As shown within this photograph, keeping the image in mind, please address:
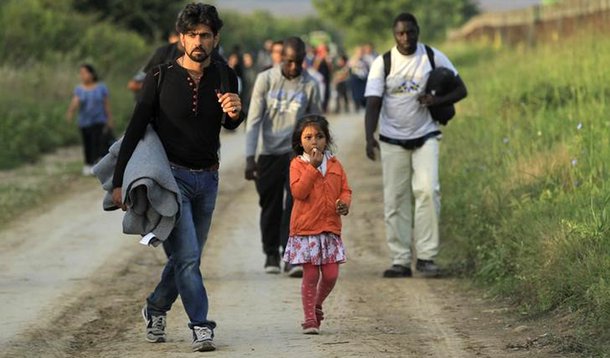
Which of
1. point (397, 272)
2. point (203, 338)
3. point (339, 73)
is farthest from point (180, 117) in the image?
point (339, 73)

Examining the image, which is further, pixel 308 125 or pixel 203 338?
pixel 308 125

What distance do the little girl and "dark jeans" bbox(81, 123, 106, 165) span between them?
12.1 metres

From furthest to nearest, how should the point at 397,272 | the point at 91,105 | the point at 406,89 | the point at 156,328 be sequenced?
the point at 91,105, the point at 397,272, the point at 406,89, the point at 156,328

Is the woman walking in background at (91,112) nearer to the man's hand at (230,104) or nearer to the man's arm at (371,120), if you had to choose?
the man's arm at (371,120)

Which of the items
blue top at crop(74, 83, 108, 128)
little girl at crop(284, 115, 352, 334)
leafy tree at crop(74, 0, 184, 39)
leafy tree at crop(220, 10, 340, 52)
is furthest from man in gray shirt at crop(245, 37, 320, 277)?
leafy tree at crop(220, 10, 340, 52)

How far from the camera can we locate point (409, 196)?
12023 millimetres

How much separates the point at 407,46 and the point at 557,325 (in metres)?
3.15

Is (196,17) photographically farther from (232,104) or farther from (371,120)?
(371,120)

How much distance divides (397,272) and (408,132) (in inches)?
43.2

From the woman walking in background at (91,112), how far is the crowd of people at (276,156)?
8817 millimetres

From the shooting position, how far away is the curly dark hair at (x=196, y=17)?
8242mm

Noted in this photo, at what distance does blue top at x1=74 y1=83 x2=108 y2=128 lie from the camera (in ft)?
68.5

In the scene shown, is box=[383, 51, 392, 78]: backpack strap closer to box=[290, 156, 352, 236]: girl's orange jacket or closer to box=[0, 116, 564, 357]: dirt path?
box=[0, 116, 564, 357]: dirt path

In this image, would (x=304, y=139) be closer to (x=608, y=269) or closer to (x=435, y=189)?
(x=608, y=269)
